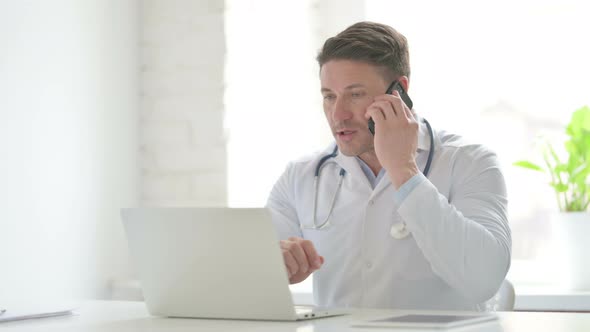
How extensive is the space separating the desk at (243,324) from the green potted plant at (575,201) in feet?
3.78

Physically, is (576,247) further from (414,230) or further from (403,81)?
(414,230)

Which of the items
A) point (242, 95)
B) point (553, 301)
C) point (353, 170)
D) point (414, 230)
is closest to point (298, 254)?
point (414, 230)

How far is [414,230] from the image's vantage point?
177 centimetres

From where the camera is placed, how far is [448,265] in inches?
70.2

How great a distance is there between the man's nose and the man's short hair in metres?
0.12

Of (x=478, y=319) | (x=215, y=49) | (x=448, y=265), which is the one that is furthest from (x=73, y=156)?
(x=478, y=319)

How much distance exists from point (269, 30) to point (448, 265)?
1565mm

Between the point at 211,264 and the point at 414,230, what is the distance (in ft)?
1.59

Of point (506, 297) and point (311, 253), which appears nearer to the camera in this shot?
point (311, 253)

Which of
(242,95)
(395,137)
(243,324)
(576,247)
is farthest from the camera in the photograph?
(242,95)

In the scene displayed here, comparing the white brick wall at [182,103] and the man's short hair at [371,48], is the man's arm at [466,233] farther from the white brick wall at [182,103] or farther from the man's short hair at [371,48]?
the white brick wall at [182,103]

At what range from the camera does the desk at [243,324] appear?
4.45ft

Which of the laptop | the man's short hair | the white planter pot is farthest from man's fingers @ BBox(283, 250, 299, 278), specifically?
the white planter pot

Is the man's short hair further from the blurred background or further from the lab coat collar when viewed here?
the blurred background
